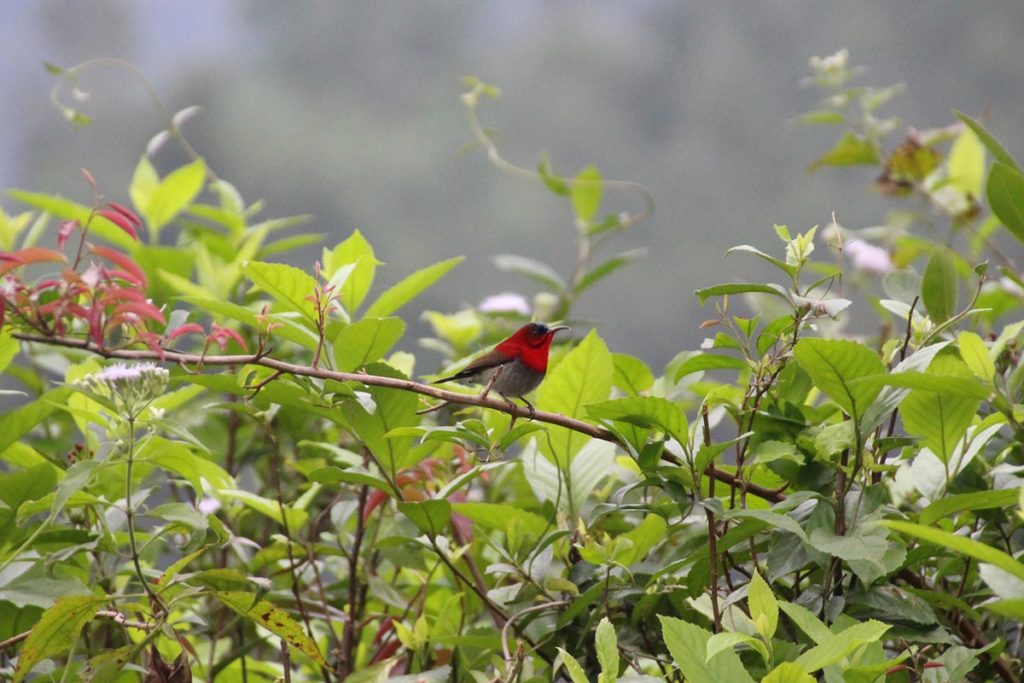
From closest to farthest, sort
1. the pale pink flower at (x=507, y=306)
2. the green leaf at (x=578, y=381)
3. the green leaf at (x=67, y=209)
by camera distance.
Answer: the green leaf at (x=578, y=381), the green leaf at (x=67, y=209), the pale pink flower at (x=507, y=306)

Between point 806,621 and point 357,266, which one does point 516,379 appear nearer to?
point 357,266

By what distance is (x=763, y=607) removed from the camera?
2.46 ft

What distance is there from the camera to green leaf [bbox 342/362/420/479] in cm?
91

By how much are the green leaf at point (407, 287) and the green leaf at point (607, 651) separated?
0.41 meters

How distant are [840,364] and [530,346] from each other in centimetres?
44

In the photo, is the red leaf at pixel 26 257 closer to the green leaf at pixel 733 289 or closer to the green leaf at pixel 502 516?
the green leaf at pixel 502 516

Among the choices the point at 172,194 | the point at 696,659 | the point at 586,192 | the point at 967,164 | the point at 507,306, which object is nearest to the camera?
the point at 696,659

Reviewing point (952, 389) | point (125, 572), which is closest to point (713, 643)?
point (952, 389)

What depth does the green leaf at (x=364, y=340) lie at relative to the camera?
0.91 meters

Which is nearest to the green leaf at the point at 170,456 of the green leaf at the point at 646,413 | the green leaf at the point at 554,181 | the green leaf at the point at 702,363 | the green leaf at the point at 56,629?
the green leaf at the point at 56,629

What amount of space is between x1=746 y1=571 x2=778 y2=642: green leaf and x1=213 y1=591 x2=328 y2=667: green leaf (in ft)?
1.11

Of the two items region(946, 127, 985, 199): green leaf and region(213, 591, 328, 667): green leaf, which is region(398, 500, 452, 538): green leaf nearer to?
region(213, 591, 328, 667): green leaf

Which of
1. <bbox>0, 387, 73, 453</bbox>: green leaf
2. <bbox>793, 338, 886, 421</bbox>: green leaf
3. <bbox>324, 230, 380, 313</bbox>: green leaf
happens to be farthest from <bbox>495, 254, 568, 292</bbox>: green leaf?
<bbox>793, 338, 886, 421</bbox>: green leaf

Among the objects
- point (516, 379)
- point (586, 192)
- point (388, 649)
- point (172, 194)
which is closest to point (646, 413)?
point (516, 379)
